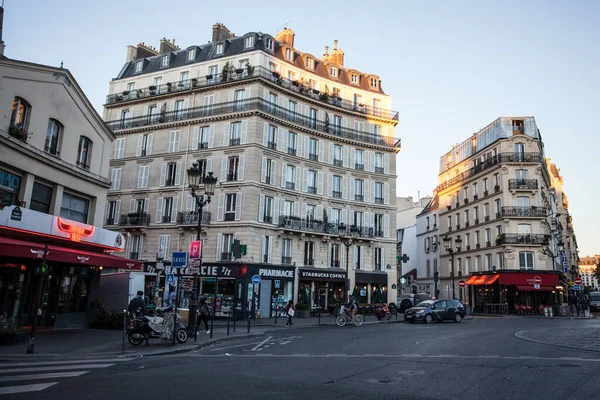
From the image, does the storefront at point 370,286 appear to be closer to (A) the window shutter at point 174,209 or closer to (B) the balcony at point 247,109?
(B) the balcony at point 247,109

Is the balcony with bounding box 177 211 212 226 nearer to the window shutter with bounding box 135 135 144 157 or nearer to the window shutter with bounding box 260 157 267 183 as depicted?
the window shutter with bounding box 260 157 267 183

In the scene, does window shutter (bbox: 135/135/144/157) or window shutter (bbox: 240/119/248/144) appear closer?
window shutter (bbox: 240/119/248/144)

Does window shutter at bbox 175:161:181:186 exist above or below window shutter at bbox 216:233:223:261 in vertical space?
above

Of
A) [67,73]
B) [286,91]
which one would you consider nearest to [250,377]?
[67,73]

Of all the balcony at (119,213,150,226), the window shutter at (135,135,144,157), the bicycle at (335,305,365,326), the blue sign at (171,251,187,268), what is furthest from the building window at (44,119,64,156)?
the window shutter at (135,135,144,157)

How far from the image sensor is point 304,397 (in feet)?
23.6

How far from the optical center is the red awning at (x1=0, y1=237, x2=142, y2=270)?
558 inches

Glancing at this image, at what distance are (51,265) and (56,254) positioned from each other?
10.8ft

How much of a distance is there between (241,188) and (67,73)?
15.6 meters

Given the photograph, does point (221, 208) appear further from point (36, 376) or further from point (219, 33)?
point (36, 376)

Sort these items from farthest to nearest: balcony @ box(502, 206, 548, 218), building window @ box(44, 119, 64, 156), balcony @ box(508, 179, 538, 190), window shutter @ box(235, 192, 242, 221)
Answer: balcony @ box(508, 179, 538, 190) → balcony @ box(502, 206, 548, 218) → window shutter @ box(235, 192, 242, 221) → building window @ box(44, 119, 64, 156)

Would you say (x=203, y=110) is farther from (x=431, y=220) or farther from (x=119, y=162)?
(x=431, y=220)

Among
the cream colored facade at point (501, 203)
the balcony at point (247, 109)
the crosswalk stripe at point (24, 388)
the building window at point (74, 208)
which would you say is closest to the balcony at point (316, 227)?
the balcony at point (247, 109)

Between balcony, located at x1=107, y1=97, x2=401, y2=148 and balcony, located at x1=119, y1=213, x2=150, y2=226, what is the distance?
7.66 m
